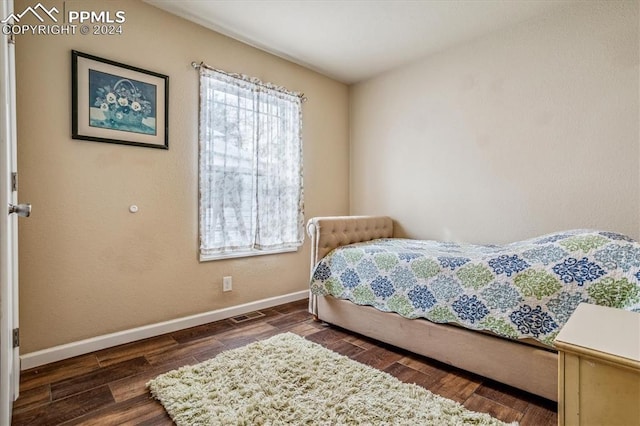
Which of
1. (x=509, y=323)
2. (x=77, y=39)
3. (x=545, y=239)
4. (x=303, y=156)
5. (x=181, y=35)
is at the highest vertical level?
(x=181, y=35)

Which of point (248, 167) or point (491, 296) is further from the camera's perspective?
point (248, 167)

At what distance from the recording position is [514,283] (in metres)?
1.72

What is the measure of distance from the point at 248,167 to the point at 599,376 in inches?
106

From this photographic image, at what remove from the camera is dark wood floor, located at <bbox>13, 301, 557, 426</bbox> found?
59.0 inches

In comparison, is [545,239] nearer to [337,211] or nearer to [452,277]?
[452,277]

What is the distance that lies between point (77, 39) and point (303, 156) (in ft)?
6.69

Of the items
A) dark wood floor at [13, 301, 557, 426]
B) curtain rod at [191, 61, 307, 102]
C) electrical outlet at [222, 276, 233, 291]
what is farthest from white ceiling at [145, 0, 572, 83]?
dark wood floor at [13, 301, 557, 426]

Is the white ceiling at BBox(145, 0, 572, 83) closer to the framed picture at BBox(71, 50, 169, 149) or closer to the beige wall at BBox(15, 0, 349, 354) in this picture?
the beige wall at BBox(15, 0, 349, 354)

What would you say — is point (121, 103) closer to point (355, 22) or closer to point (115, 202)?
point (115, 202)

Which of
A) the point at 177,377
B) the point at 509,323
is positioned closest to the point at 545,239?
the point at 509,323

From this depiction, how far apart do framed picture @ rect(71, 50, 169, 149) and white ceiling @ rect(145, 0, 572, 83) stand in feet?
2.04

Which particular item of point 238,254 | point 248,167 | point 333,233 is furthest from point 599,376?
point 248,167

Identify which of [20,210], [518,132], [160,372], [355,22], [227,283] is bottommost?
[160,372]

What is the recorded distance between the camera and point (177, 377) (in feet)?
5.82
